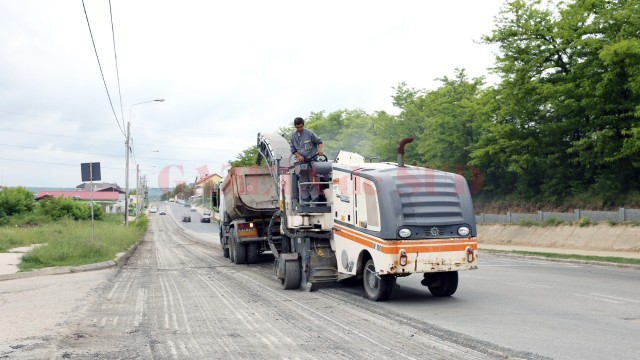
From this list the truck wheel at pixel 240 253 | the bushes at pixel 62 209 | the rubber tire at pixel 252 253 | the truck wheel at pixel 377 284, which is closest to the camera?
the truck wheel at pixel 377 284

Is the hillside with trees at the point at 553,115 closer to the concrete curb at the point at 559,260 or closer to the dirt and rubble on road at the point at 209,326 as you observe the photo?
the concrete curb at the point at 559,260

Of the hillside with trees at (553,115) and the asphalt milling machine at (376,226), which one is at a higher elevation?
the hillside with trees at (553,115)

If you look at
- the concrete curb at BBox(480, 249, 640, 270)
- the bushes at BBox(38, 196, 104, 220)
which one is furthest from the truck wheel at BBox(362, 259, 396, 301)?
the bushes at BBox(38, 196, 104, 220)

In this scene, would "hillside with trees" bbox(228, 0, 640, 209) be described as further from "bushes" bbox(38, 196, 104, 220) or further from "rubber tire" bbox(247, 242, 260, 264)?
"bushes" bbox(38, 196, 104, 220)

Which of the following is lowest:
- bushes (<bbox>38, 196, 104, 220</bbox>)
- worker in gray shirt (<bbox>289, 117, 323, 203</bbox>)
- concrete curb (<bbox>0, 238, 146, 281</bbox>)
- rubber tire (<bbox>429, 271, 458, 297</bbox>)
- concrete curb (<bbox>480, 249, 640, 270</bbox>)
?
concrete curb (<bbox>480, 249, 640, 270</bbox>)

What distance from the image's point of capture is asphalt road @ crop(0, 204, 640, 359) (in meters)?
7.14

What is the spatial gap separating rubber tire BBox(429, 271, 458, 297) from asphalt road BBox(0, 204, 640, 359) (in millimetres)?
175

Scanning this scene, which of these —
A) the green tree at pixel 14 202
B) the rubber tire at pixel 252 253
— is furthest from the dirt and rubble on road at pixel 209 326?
the green tree at pixel 14 202

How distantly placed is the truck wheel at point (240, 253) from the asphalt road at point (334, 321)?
5211 millimetres

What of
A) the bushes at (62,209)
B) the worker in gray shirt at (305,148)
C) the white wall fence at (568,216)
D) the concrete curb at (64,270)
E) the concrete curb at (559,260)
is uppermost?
the worker in gray shirt at (305,148)

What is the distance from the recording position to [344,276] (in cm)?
1204

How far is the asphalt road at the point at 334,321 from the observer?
714 cm

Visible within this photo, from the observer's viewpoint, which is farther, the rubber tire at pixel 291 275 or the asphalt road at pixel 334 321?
the rubber tire at pixel 291 275

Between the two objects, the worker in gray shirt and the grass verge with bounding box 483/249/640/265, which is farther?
the grass verge with bounding box 483/249/640/265
